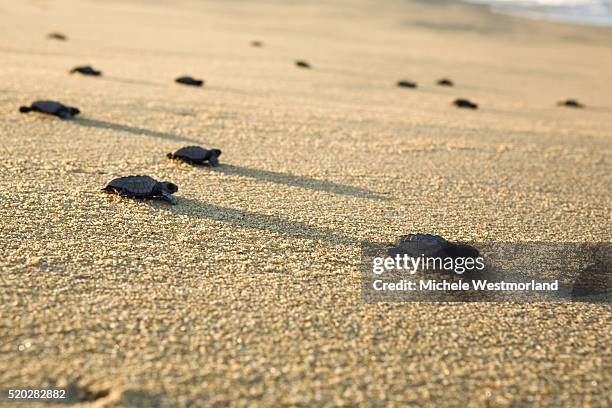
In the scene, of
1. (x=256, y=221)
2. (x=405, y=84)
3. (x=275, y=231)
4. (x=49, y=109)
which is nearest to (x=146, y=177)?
(x=256, y=221)

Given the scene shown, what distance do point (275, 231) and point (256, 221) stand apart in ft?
0.50

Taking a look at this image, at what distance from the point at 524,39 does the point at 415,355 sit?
19.7 m

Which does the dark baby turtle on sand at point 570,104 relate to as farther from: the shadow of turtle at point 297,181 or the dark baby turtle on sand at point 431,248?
the dark baby turtle on sand at point 431,248

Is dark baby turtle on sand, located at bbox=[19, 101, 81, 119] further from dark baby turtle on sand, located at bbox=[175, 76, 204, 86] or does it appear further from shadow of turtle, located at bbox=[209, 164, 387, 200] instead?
dark baby turtle on sand, located at bbox=[175, 76, 204, 86]

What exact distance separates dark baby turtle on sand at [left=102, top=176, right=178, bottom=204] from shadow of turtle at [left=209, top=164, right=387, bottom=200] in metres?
0.74

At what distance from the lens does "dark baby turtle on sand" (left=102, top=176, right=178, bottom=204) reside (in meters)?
3.17

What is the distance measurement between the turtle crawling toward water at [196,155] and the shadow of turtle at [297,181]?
3.0 inches

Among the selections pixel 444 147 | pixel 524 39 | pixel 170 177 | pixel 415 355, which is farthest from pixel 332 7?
pixel 415 355

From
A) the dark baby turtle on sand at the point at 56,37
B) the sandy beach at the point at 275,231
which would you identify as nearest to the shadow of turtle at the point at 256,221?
the sandy beach at the point at 275,231

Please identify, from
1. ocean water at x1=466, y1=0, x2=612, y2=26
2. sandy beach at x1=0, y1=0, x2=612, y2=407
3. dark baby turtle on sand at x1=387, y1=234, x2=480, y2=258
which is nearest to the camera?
sandy beach at x1=0, y1=0, x2=612, y2=407

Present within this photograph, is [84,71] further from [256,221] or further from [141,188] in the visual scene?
[256,221]

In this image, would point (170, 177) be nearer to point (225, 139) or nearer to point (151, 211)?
point (151, 211)

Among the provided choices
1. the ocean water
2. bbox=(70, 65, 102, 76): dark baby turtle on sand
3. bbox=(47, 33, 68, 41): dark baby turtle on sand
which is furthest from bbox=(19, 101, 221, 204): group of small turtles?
the ocean water

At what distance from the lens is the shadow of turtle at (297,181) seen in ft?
12.2
